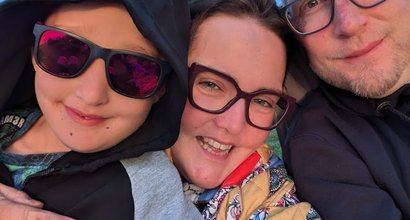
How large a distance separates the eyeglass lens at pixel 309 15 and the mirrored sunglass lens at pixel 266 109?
455 mm

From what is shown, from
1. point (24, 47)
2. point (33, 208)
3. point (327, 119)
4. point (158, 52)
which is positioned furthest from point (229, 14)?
point (33, 208)

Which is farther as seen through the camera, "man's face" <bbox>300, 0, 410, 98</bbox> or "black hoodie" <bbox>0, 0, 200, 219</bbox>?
"man's face" <bbox>300, 0, 410, 98</bbox>

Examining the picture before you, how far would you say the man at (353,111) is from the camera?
95.0 inches

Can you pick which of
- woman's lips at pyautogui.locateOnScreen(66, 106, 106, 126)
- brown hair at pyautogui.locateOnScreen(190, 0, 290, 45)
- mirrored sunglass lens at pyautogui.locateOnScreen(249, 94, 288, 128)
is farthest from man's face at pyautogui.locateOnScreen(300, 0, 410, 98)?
woman's lips at pyautogui.locateOnScreen(66, 106, 106, 126)

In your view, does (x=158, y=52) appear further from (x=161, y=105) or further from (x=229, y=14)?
(x=229, y=14)

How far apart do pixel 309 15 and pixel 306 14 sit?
0.02m

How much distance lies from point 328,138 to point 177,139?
802 millimetres

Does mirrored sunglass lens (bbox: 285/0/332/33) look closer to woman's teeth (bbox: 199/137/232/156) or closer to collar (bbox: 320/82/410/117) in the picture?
collar (bbox: 320/82/410/117)

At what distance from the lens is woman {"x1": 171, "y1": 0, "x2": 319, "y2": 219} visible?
7.46 feet

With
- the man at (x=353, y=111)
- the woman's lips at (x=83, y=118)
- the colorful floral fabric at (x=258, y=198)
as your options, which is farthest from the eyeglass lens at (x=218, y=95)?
the woman's lips at (x=83, y=118)

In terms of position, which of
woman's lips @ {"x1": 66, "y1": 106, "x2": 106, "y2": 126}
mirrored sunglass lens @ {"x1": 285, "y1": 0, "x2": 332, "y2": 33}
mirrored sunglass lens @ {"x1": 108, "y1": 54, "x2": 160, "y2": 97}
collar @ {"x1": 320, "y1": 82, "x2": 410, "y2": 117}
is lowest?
collar @ {"x1": 320, "y1": 82, "x2": 410, "y2": 117}

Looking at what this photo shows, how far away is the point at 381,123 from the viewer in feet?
8.79

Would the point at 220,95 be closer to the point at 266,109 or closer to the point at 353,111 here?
the point at 266,109

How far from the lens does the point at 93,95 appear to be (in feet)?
6.22
